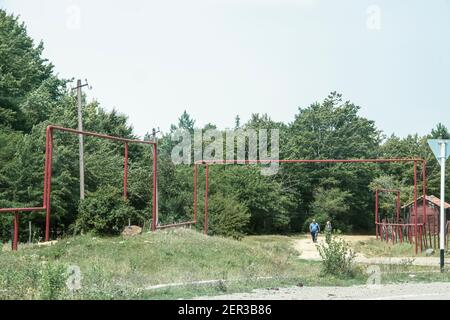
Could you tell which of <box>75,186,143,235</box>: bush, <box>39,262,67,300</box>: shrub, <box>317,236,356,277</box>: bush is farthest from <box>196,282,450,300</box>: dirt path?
<box>75,186,143,235</box>: bush

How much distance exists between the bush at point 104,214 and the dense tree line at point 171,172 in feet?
0.12

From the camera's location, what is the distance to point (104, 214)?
1908 cm

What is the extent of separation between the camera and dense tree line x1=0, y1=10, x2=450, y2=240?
3322 centimetres

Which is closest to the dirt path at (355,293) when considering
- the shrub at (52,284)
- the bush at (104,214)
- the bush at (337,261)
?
the bush at (337,261)

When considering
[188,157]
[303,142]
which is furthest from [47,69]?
[303,142]

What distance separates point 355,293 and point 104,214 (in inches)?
390

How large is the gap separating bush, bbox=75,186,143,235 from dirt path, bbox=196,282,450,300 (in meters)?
8.59

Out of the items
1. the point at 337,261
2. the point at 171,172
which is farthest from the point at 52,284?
the point at 171,172

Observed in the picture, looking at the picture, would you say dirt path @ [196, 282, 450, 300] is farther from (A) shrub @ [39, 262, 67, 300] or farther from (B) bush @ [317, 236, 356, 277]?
(A) shrub @ [39, 262, 67, 300]

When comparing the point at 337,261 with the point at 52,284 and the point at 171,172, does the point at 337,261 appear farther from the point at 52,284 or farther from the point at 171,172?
the point at 171,172

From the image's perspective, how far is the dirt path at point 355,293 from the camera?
1031cm
